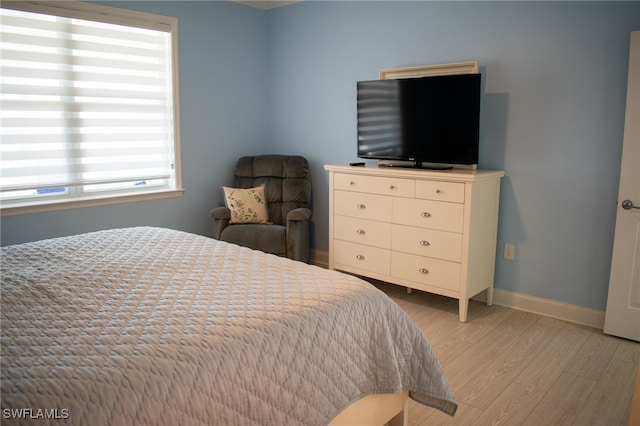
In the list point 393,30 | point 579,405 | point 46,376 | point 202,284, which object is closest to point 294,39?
point 393,30

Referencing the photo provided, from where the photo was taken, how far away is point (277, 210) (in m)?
4.73

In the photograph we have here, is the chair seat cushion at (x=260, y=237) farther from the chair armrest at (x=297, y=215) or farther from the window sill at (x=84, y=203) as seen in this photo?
the window sill at (x=84, y=203)

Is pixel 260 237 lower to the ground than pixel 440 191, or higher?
lower

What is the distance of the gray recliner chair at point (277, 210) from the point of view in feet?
13.9

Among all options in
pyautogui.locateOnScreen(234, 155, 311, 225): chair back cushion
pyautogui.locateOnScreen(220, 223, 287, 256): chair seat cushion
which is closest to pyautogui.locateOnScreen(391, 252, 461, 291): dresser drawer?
pyautogui.locateOnScreen(220, 223, 287, 256): chair seat cushion

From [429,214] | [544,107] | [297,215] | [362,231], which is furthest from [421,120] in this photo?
[297,215]

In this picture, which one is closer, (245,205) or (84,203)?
(84,203)

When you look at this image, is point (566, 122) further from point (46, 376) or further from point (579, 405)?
point (46, 376)

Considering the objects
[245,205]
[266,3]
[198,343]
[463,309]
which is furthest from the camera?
[266,3]

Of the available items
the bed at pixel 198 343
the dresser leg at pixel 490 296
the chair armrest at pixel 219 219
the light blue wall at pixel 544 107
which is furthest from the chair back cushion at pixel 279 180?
the bed at pixel 198 343

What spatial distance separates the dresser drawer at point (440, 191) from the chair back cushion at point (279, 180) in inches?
55.3

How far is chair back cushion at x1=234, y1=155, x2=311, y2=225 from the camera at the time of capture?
4676 mm

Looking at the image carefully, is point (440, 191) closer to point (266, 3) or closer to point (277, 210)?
point (277, 210)

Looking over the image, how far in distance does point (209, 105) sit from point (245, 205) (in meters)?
1.02
